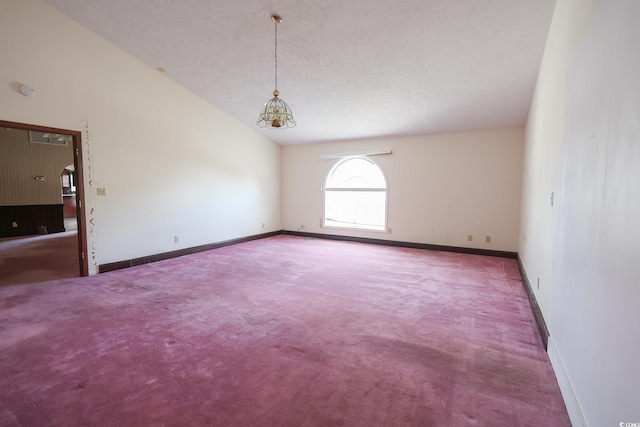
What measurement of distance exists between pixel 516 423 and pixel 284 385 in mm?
1252

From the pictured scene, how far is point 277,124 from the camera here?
302 centimetres

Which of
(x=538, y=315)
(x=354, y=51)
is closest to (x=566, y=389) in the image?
(x=538, y=315)

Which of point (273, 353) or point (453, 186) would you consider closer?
point (273, 353)

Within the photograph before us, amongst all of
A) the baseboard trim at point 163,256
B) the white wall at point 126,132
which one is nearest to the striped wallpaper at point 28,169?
the white wall at point 126,132

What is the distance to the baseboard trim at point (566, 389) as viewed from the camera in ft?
4.48

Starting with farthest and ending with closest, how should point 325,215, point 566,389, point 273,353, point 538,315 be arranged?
point 325,215 → point 538,315 → point 273,353 → point 566,389

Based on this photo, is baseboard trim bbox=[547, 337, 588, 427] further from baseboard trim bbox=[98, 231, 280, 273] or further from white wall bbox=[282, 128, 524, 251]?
baseboard trim bbox=[98, 231, 280, 273]

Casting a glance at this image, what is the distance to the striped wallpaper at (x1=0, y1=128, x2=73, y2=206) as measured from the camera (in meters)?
6.95

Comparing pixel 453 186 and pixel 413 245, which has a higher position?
pixel 453 186

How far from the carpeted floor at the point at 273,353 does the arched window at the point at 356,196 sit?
304cm

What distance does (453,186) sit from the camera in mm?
5555

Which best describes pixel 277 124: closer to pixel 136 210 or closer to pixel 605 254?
pixel 605 254

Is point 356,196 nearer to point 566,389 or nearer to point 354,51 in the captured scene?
point 354,51

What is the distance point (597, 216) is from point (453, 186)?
14.7 ft
